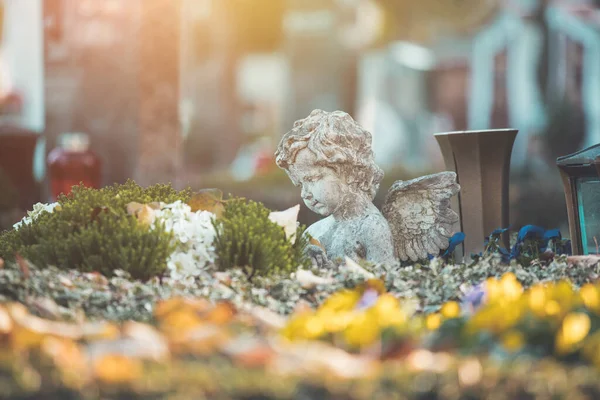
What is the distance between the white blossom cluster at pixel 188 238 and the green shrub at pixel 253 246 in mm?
46

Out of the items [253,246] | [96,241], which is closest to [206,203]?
[253,246]

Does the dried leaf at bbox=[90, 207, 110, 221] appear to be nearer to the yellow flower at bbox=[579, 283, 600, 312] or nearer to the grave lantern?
the yellow flower at bbox=[579, 283, 600, 312]

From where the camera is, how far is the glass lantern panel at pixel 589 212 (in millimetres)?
4207

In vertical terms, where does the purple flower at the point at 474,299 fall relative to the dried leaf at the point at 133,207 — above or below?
below

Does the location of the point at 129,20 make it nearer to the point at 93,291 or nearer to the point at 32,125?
the point at 32,125

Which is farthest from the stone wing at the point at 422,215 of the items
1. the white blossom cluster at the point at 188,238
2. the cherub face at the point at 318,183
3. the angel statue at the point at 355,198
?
the white blossom cluster at the point at 188,238

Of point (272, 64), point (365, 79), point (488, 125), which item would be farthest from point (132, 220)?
point (272, 64)

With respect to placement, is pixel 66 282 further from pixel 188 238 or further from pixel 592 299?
pixel 592 299

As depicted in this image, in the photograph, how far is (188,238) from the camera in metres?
3.49

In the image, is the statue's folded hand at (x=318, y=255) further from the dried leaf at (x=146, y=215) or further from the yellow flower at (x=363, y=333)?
the yellow flower at (x=363, y=333)

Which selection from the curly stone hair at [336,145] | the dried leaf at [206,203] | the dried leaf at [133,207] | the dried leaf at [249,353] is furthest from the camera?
the curly stone hair at [336,145]

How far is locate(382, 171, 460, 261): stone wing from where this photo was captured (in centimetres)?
409

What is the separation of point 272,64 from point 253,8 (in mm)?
3997

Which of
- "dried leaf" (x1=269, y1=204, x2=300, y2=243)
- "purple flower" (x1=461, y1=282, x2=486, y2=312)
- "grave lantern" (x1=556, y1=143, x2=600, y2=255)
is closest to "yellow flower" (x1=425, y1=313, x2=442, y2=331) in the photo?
"purple flower" (x1=461, y1=282, x2=486, y2=312)
